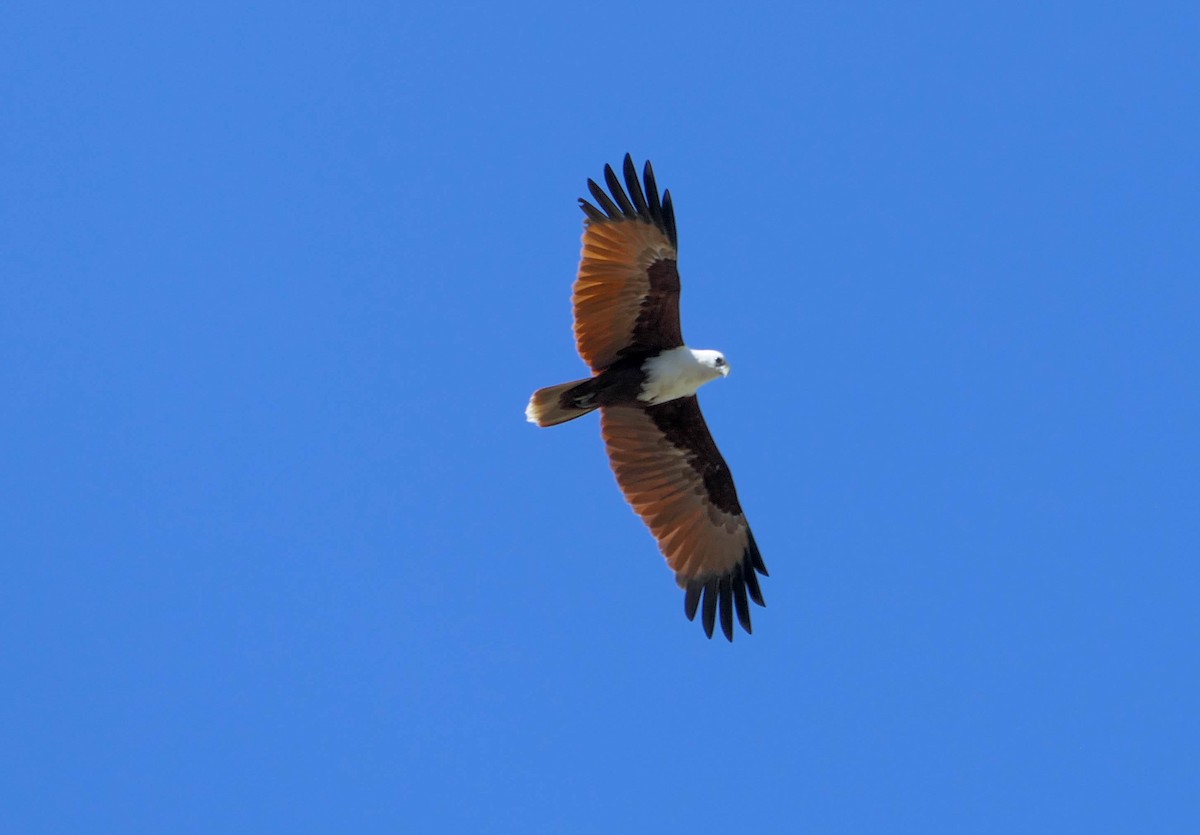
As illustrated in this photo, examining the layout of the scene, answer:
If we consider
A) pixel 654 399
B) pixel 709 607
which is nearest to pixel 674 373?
pixel 654 399

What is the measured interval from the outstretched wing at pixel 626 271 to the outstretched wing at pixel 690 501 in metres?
0.95

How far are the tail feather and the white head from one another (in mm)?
1028

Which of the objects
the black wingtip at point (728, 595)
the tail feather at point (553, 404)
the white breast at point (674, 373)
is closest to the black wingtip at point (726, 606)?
the black wingtip at point (728, 595)

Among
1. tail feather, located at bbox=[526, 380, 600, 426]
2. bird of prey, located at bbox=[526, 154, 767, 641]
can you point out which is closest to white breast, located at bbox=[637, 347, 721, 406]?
bird of prey, located at bbox=[526, 154, 767, 641]

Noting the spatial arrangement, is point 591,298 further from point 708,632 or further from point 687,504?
point 708,632

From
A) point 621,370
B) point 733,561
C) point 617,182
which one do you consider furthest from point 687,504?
point 617,182

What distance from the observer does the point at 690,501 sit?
49.5 feet

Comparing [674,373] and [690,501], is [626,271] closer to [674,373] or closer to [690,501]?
[674,373]

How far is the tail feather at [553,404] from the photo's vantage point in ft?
45.0

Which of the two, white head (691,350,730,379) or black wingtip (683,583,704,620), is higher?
white head (691,350,730,379)

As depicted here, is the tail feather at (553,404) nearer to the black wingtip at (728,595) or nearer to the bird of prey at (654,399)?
the bird of prey at (654,399)

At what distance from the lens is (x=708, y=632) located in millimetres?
14922

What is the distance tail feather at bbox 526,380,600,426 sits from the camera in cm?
1373

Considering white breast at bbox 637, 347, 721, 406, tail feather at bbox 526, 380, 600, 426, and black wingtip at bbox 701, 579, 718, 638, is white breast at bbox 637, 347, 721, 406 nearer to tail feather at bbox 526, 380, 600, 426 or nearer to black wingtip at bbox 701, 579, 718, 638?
tail feather at bbox 526, 380, 600, 426
